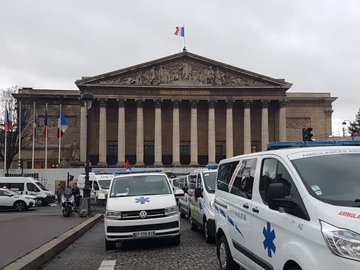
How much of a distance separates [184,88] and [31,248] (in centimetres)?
5260

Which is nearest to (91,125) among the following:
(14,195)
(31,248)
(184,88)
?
(184,88)

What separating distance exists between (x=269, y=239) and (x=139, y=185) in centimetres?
701

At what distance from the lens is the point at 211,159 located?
62.7 meters

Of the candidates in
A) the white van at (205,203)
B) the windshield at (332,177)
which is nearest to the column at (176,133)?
the white van at (205,203)

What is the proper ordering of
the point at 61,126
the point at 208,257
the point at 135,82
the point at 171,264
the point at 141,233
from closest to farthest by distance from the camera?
the point at 171,264 → the point at 208,257 → the point at 141,233 → the point at 61,126 → the point at 135,82

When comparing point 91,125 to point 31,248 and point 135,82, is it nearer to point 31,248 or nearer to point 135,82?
point 135,82

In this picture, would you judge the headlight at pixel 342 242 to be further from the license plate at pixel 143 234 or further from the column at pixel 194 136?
the column at pixel 194 136

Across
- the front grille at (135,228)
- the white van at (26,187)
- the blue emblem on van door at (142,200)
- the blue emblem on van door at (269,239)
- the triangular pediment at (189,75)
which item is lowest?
the white van at (26,187)

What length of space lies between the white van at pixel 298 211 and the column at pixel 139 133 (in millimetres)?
55009

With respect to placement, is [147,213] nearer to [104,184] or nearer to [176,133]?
[104,184]

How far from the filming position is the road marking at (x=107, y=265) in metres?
8.61

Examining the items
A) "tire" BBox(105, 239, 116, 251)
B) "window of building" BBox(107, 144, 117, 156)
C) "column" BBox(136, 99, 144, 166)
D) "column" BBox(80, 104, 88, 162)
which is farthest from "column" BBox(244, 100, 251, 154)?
"tire" BBox(105, 239, 116, 251)

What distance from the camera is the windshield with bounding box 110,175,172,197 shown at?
11.7 m

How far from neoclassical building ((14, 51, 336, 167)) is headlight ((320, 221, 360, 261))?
5666cm
